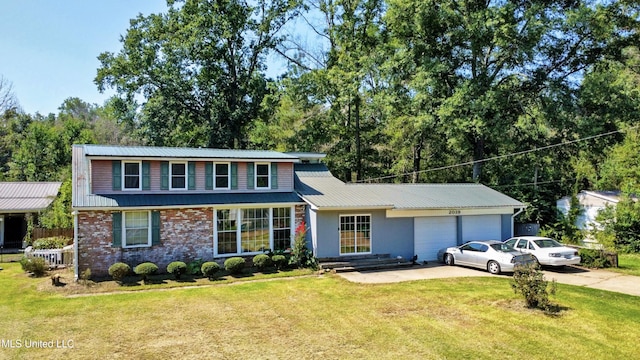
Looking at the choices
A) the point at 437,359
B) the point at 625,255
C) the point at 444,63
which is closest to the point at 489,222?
the point at 625,255

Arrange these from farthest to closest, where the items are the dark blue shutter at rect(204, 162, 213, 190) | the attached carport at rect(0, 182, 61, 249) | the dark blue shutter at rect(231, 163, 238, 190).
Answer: the attached carport at rect(0, 182, 61, 249) → the dark blue shutter at rect(231, 163, 238, 190) → the dark blue shutter at rect(204, 162, 213, 190)

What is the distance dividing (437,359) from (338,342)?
231cm

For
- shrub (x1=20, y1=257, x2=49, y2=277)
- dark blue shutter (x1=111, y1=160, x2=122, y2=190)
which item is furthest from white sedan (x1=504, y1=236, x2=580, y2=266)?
shrub (x1=20, y1=257, x2=49, y2=277)

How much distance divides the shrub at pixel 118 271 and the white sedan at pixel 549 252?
663 inches

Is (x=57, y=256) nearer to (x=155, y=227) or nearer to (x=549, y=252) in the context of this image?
(x=155, y=227)

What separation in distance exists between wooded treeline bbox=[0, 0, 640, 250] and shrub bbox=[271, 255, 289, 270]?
10.0 m

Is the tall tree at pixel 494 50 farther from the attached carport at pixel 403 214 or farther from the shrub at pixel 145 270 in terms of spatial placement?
the shrub at pixel 145 270

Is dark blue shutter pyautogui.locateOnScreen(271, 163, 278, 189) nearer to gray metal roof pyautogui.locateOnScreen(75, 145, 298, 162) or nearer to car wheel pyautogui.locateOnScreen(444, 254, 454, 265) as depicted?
gray metal roof pyautogui.locateOnScreen(75, 145, 298, 162)

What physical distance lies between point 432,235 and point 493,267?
3.75 metres

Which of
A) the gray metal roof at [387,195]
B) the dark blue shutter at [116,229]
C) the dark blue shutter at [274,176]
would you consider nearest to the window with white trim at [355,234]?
the gray metal roof at [387,195]

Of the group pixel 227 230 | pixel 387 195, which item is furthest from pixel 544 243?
pixel 227 230

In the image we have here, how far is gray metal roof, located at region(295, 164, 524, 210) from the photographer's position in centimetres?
1989

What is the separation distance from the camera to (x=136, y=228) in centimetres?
1756

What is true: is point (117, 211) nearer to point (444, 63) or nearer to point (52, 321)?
point (52, 321)
